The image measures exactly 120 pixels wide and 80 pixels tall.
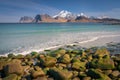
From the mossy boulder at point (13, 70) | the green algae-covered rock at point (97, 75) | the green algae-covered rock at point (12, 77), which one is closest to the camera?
the green algae-covered rock at point (97, 75)

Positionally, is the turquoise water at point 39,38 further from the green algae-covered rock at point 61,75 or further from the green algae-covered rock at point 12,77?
the green algae-covered rock at point 61,75

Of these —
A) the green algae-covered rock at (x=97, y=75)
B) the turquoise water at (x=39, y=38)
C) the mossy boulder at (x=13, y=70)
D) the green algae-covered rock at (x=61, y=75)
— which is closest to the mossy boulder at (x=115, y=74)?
the green algae-covered rock at (x=97, y=75)

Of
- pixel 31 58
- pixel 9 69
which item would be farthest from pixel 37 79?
pixel 31 58

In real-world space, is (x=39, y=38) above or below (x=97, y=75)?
below

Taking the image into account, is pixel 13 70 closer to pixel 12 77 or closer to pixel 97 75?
pixel 12 77

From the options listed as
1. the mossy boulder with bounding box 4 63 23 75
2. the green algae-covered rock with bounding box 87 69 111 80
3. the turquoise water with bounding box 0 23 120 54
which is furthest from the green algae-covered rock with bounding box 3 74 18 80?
the turquoise water with bounding box 0 23 120 54

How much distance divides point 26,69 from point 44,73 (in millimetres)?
1575

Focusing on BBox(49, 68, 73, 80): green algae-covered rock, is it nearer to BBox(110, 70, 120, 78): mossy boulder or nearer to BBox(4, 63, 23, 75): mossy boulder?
BBox(4, 63, 23, 75): mossy boulder

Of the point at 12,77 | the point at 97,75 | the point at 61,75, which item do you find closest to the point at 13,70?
the point at 12,77

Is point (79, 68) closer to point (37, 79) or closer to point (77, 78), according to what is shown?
point (77, 78)

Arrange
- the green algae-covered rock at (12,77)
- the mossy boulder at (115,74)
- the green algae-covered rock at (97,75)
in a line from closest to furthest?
the green algae-covered rock at (97,75) < the green algae-covered rock at (12,77) < the mossy boulder at (115,74)

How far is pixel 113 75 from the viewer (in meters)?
7.92

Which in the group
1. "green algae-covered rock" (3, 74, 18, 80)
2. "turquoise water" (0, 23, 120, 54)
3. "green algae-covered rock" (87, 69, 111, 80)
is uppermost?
"green algae-covered rock" (87, 69, 111, 80)

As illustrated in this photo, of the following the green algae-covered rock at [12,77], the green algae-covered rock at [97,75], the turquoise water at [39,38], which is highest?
the green algae-covered rock at [97,75]
